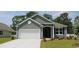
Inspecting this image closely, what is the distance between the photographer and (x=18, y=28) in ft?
112

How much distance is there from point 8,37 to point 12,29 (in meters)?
1.31

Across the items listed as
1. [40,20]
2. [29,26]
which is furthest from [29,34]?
[40,20]

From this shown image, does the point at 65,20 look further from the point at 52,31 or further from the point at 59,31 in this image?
the point at 52,31

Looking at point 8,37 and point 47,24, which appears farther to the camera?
point 47,24

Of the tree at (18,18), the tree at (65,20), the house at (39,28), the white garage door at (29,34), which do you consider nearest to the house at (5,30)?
the tree at (18,18)

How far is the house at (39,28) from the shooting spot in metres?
33.8

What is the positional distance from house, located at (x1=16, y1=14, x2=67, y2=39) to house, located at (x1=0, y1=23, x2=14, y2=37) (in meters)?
1.16

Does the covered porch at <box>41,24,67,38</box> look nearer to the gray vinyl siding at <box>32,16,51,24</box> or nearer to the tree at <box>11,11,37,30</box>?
the gray vinyl siding at <box>32,16,51,24</box>

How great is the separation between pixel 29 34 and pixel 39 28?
6.56ft

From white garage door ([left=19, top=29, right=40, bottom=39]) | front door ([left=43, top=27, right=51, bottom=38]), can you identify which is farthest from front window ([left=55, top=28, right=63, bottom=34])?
white garage door ([left=19, top=29, right=40, bottom=39])

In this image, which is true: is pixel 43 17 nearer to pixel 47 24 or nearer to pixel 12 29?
pixel 47 24

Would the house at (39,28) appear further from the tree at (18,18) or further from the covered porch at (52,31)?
the tree at (18,18)
